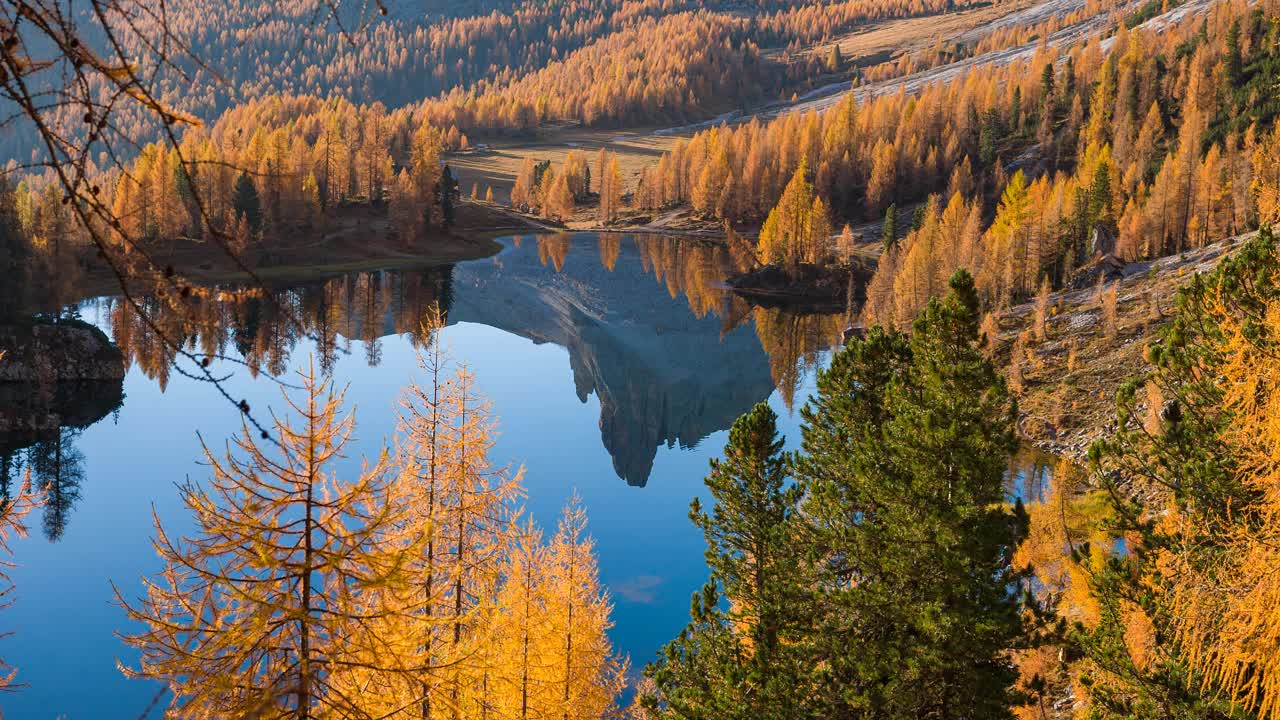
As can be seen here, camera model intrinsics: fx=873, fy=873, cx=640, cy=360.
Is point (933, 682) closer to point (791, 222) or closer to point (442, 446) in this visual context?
point (442, 446)

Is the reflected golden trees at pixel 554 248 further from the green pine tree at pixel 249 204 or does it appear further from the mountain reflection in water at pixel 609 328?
the green pine tree at pixel 249 204

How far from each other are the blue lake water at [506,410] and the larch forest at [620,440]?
363 millimetres

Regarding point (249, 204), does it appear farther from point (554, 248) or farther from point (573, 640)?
point (573, 640)

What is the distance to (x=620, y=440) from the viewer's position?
57.9 metres

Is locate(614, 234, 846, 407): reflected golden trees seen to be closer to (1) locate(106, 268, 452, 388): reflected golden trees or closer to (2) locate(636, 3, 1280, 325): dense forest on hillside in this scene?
(2) locate(636, 3, 1280, 325): dense forest on hillside

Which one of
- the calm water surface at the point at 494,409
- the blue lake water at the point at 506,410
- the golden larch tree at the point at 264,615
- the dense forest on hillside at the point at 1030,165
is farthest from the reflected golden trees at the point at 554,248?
the golden larch tree at the point at 264,615

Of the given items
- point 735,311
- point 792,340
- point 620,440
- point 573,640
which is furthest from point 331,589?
point 735,311

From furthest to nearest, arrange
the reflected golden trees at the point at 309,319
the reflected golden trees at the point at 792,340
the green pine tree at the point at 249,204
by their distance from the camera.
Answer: the green pine tree at the point at 249,204 < the reflected golden trees at the point at 792,340 < the reflected golden trees at the point at 309,319

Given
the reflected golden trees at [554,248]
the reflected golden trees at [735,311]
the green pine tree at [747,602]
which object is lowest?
the green pine tree at [747,602]

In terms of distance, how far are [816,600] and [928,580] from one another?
2573mm

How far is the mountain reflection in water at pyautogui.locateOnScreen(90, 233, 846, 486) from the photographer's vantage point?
219 feet

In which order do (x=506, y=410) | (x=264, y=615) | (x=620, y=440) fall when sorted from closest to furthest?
(x=264, y=615)
(x=620, y=440)
(x=506, y=410)

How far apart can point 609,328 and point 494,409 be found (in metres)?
37.3

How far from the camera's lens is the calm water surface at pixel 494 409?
3381 cm
